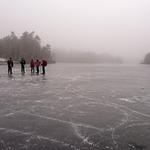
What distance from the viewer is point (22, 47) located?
394 ft

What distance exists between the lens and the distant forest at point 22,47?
118 metres

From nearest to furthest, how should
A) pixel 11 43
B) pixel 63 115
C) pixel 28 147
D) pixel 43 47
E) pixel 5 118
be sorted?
pixel 28 147 → pixel 5 118 → pixel 63 115 → pixel 11 43 → pixel 43 47

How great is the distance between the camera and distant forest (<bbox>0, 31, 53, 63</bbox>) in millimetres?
118250

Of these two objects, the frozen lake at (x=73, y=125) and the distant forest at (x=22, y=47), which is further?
the distant forest at (x=22, y=47)

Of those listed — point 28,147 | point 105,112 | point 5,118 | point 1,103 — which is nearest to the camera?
point 28,147

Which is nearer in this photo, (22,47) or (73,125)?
(73,125)

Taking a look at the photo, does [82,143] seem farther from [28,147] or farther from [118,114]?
[118,114]

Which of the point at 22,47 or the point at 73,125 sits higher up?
the point at 22,47

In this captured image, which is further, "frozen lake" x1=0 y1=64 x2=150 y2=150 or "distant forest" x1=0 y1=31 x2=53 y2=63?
"distant forest" x1=0 y1=31 x2=53 y2=63

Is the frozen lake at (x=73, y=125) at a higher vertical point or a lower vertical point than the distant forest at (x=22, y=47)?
lower

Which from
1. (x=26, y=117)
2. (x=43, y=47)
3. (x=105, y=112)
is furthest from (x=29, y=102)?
(x=43, y=47)

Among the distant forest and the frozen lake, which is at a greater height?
the distant forest

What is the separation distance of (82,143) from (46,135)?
3.79 ft

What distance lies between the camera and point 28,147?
5.84 meters
